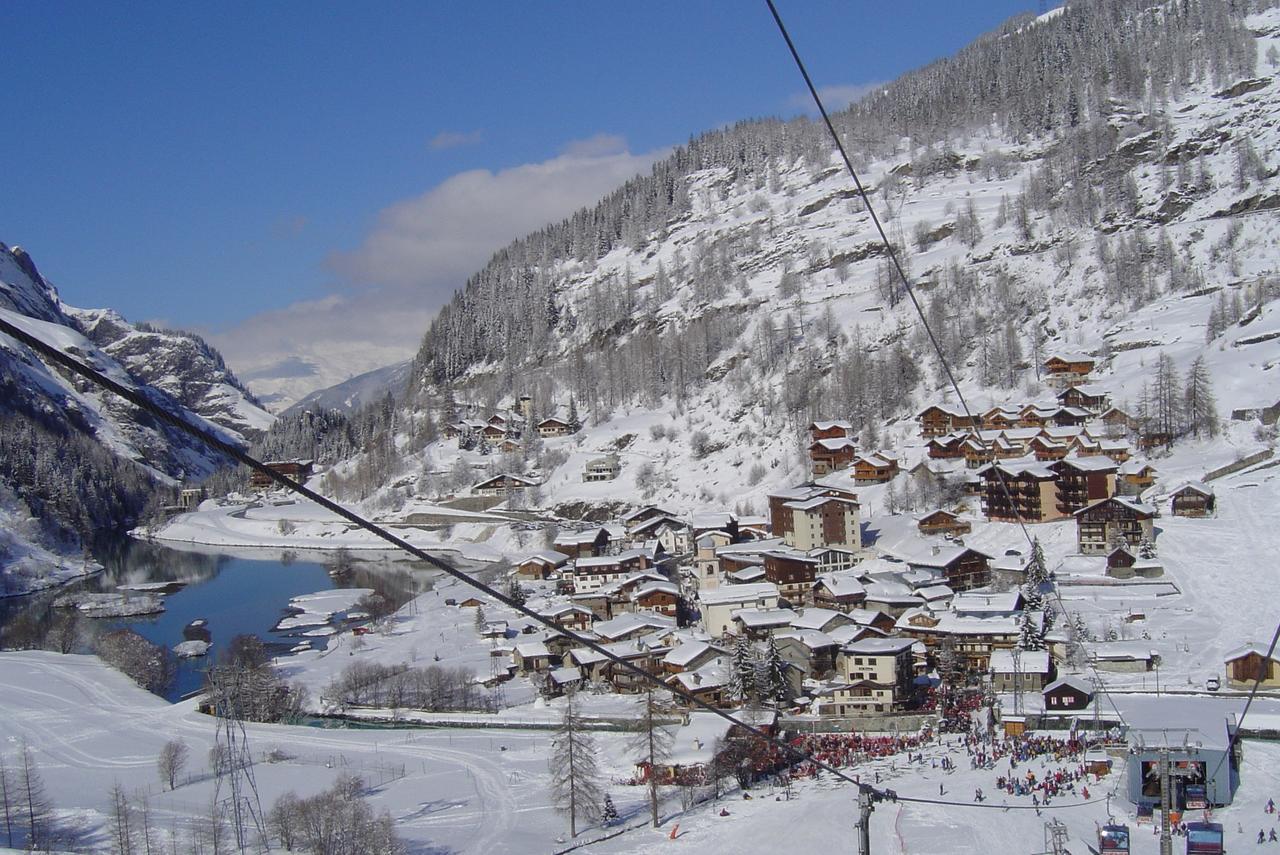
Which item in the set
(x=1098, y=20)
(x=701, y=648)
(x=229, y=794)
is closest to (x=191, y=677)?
(x=229, y=794)

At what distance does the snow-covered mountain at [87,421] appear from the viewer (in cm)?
5407

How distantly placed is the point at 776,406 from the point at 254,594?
20.5 m

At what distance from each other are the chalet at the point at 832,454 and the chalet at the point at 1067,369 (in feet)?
23.6

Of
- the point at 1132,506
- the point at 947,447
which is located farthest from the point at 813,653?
the point at 947,447

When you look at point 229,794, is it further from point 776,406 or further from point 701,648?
point 776,406

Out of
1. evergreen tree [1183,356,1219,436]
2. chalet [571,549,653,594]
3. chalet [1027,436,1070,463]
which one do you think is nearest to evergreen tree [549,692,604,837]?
chalet [571,549,653,594]

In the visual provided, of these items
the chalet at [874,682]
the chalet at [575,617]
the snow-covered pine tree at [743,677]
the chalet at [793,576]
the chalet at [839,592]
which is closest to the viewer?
the chalet at [874,682]

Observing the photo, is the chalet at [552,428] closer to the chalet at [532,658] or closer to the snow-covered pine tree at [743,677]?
the chalet at [532,658]

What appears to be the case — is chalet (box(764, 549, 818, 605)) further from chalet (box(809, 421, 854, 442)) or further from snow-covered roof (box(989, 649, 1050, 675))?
chalet (box(809, 421, 854, 442))

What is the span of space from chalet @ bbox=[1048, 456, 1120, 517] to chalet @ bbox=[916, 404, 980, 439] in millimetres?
7914

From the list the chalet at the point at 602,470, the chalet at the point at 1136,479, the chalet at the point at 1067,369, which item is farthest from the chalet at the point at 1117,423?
the chalet at the point at 602,470

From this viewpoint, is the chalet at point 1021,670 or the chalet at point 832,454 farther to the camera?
the chalet at point 832,454

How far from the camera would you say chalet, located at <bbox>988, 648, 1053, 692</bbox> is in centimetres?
1560

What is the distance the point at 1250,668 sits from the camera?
14492 millimetres
